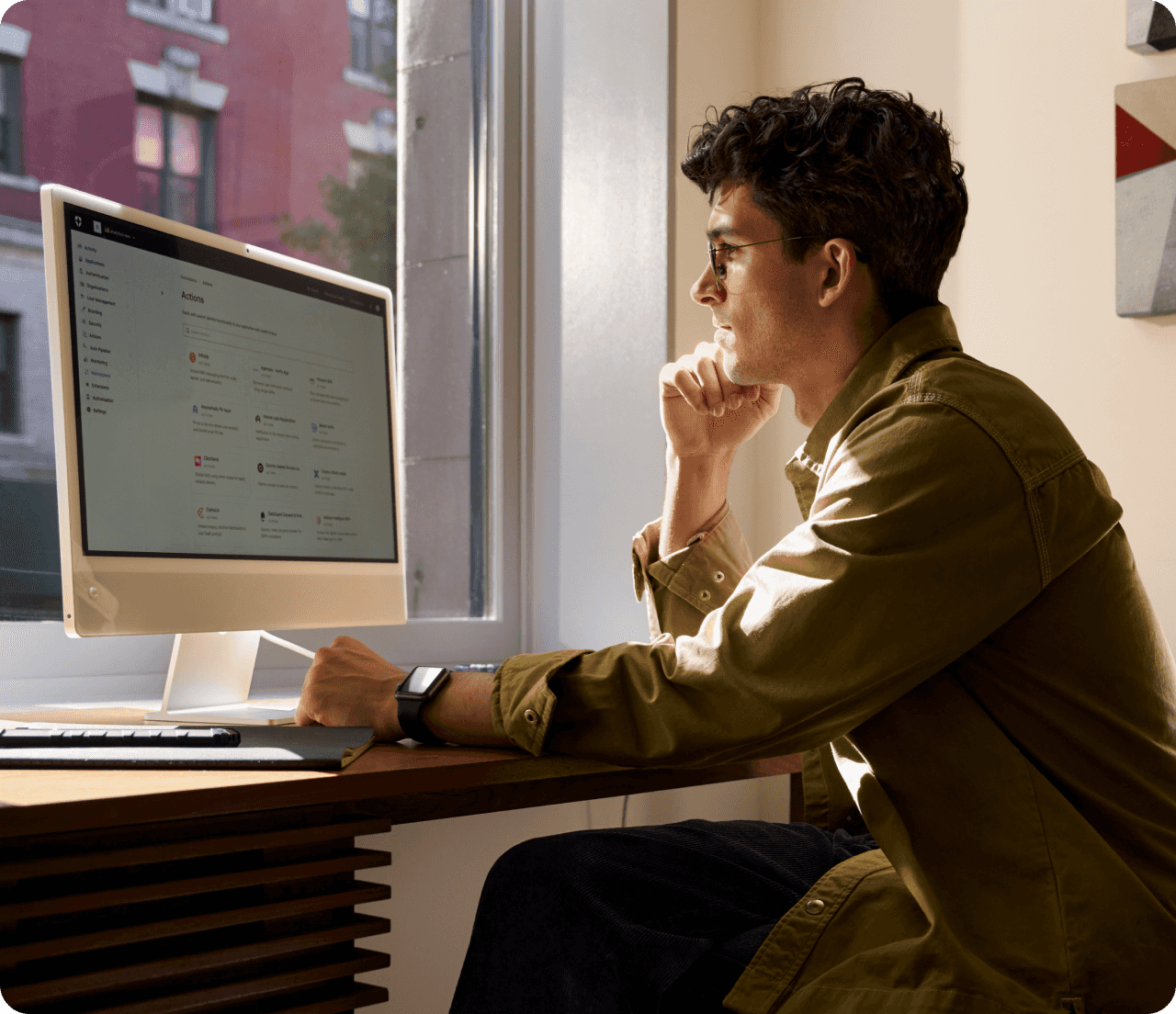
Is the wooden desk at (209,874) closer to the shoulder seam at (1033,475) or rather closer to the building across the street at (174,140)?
the shoulder seam at (1033,475)

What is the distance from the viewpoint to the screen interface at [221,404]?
1223 mm

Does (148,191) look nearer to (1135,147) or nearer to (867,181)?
(867,181)

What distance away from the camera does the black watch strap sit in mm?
1136

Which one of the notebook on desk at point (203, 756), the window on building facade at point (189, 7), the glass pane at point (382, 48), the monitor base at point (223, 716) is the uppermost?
the glass pane at point (382, 48)

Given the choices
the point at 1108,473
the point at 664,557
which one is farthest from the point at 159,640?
the point at 1108,473

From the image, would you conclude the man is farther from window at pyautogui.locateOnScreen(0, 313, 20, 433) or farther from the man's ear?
window at pyautogui.locateOnScreen(0, 313, 20, 433)

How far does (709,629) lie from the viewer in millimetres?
1033

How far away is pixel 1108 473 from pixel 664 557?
0.75 metres

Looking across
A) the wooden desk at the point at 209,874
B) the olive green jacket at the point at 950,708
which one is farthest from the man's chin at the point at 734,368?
the wooden desk at the point at 209,874

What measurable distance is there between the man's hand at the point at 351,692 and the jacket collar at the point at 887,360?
0.54 m

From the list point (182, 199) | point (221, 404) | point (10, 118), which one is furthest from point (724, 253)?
point (10, 118)

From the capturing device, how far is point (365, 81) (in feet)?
7.43

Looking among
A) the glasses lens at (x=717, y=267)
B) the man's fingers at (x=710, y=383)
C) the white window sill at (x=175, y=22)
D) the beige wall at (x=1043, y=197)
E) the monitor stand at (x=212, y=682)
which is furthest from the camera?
the white window sill at (x=175, y=22)

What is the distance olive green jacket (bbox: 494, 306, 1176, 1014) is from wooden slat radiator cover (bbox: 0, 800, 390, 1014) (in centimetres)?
22
